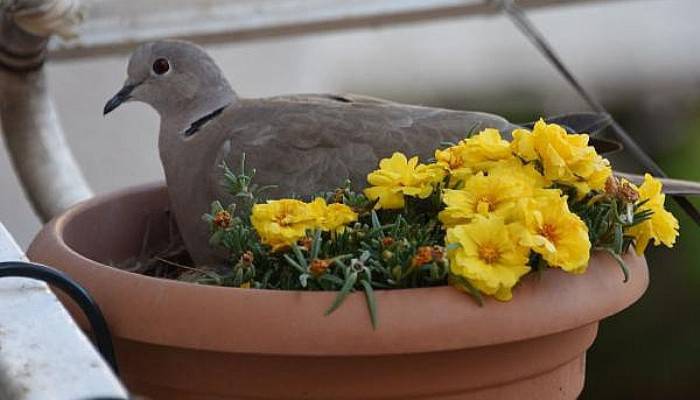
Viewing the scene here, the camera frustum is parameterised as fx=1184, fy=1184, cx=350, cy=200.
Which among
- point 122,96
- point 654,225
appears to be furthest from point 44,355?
point 122,96

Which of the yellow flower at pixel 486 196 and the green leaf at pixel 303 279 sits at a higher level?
the yellow flower at pixel 486 196

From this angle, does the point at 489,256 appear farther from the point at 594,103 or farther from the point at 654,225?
the point at 594,103

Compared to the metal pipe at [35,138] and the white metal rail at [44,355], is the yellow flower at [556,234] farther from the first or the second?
the metal pipe at [35,138]

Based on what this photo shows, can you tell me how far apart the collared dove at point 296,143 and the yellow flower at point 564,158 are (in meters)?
0.17

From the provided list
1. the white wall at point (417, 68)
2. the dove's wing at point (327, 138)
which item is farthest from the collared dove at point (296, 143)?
the white wall at point (417, 68)

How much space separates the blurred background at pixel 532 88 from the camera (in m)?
2.45

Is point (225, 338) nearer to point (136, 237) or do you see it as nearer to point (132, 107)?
point (136, 237)

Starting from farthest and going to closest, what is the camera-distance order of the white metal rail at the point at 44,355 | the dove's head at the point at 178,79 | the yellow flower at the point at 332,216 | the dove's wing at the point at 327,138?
1. the dove's head at the point at 178,79
2. the dove's wing at the point at 327,138
3. the yellow flower at the point at 332,216
4. the white metal rail at the point at 44,355

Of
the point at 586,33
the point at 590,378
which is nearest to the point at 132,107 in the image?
the point at 590,378

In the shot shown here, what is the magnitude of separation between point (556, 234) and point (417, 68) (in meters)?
2.30

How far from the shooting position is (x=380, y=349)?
824mm

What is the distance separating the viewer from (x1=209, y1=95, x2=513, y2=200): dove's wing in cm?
108

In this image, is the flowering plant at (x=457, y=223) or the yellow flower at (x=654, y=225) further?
the yellow flower at (x=654, y=225)

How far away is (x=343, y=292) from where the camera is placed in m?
0.83
